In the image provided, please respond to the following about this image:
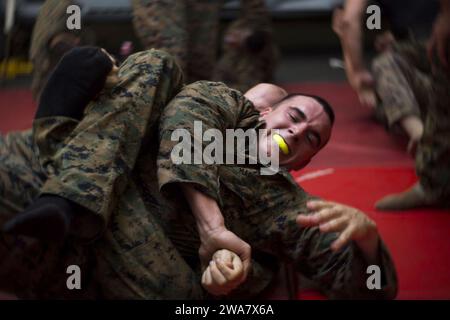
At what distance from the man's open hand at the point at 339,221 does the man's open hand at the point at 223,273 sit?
4.4 inches

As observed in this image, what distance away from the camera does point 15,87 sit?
904mm

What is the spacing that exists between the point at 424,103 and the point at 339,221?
0.44 metres

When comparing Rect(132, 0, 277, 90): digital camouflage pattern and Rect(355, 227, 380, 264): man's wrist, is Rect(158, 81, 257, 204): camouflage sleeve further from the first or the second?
Rect(355, 227, 380, 264): man's wrist

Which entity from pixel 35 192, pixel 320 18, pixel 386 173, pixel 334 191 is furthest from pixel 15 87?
pixel 386 173

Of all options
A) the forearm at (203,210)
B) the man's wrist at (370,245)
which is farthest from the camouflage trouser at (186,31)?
the man's wrist at (370,245)

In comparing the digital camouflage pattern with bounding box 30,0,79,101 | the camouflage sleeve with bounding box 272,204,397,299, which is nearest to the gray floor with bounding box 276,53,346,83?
the camouflage sleeve with bounding box 272,204,397,299

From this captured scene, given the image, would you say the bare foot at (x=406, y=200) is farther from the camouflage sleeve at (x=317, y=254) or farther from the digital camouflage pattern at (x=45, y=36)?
the digital camouflage pattern at (x=45, y=36)

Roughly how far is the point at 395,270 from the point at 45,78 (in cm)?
57

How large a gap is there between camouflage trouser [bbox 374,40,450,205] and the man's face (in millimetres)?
125

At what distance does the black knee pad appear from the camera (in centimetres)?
85

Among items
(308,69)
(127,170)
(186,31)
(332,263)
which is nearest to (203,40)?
(186,31)

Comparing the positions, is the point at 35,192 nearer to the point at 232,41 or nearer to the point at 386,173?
the point at 232,41

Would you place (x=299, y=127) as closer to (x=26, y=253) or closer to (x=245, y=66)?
(x=245, y=66)
